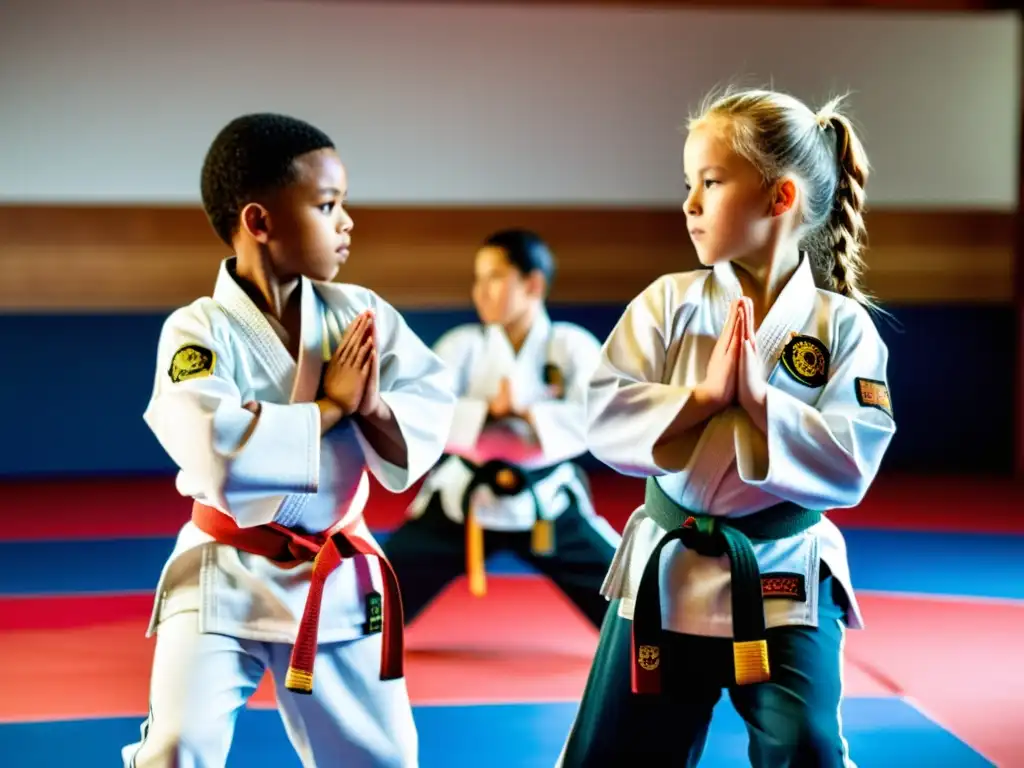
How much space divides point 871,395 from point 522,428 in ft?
6.42

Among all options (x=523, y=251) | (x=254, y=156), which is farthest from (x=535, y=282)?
(x=254, y=156)

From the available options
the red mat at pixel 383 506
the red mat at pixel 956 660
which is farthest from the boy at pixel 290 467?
the red mat at pixel 383 506

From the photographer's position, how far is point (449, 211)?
8289 mm

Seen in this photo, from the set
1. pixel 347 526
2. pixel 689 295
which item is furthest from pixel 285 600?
pixel 689 295

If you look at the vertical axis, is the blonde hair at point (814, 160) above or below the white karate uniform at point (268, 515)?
above

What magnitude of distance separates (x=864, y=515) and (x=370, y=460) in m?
5.15

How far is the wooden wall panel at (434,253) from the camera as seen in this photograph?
792cm

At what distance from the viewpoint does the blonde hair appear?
2174 millimetres

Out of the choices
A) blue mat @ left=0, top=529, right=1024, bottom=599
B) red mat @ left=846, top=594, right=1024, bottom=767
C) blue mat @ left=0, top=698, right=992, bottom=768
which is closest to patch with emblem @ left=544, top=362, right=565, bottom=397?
blue mat @ left=0, top=698, right=992, bottom=768

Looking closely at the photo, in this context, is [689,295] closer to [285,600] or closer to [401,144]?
[285,600]

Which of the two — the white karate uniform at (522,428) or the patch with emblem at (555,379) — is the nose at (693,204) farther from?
the patch with emblem at (555,379)

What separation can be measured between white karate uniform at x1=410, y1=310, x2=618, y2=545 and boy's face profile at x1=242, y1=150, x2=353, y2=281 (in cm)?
174

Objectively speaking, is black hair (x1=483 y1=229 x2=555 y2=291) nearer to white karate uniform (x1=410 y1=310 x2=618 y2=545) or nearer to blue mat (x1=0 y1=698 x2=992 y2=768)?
white karate uniform (x1=410 y1=310 x2=618 y2=545)

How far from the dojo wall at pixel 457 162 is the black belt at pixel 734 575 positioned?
20.2ft
